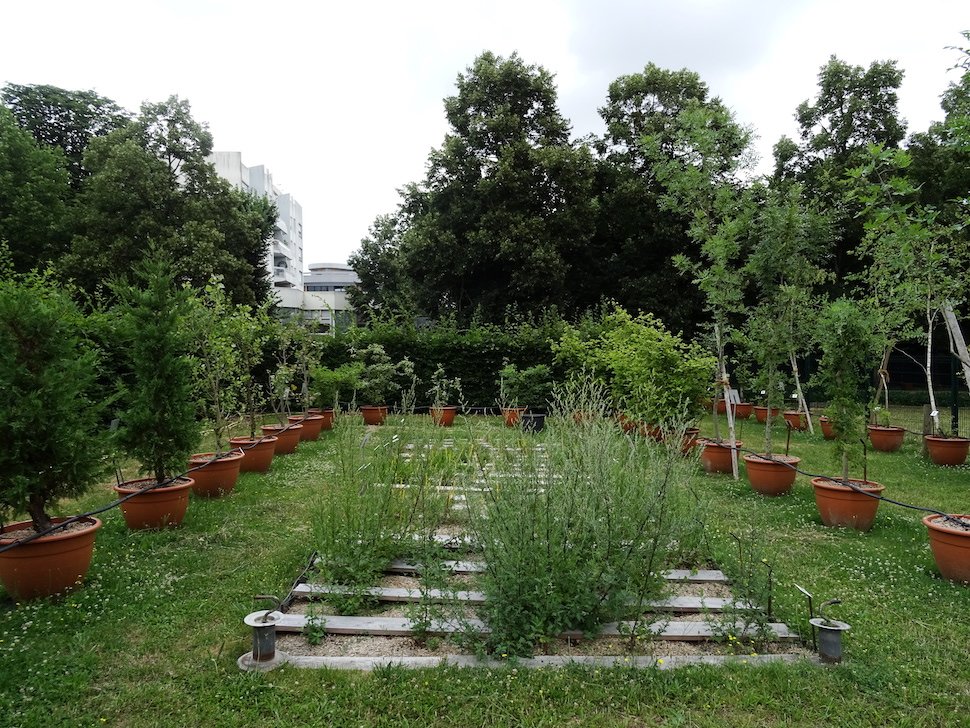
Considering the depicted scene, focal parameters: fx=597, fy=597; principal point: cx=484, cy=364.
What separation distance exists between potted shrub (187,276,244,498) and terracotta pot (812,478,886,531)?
5456 mm

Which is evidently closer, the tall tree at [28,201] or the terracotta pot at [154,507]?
the terracotta pot at [154,507]

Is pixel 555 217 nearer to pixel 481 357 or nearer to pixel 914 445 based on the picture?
pixel 481 357

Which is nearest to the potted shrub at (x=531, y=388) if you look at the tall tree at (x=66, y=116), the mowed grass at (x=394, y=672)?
the mowed grass at (x=394, y=672)

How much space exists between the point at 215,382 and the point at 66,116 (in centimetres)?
1912

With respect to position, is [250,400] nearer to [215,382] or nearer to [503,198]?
[215,382]

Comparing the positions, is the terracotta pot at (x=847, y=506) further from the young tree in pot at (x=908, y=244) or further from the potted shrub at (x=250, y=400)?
the potted shrub at (x=250, y=400)

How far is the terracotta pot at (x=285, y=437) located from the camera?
8.21 metres

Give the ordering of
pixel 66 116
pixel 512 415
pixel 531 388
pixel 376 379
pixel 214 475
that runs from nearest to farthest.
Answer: pixel 214 475
pixel 512 415
pixel 531 388
pixel 376 379
pixel 66 116

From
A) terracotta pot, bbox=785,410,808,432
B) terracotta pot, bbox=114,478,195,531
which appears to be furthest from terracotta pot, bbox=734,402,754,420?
terracotta pot, bbox=114,478,195,531

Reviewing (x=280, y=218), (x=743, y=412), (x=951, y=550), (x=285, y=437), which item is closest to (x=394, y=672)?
(x=951, y=550)

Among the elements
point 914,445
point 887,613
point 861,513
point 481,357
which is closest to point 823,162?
point 914,445

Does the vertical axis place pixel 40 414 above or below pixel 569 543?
above

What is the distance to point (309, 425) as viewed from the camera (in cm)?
963

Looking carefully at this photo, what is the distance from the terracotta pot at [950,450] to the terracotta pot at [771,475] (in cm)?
323
